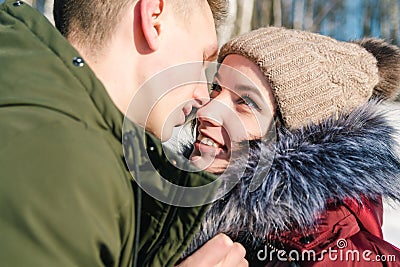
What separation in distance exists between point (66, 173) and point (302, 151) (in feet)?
2.25

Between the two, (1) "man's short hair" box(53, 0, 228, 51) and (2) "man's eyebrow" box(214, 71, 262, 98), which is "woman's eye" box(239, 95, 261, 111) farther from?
(1) "man's short hair" box(53, 0, 228, 51)

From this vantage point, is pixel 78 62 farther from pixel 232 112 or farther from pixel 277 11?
pixel 277 11

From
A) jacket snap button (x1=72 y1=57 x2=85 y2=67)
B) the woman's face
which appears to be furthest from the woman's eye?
jacket snap button (x1=72 y1=57 x2=85 y2=67)

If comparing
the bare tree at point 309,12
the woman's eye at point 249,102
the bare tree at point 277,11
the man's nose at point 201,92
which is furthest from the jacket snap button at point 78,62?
the bare tree at point 309,12

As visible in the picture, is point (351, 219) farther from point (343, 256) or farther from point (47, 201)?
point (47, 201)

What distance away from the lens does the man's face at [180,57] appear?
1.30 meters

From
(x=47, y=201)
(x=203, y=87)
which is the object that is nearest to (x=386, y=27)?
(x=203, y=87)

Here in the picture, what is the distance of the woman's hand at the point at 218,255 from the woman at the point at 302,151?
2.2 inches

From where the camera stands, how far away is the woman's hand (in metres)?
1.21

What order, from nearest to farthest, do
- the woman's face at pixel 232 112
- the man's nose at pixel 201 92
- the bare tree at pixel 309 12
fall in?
the man's nose at pixel 201 92 < the woman's face at pixel 232 112 < the bare tree at pixel 309 12

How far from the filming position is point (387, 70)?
1901 mm

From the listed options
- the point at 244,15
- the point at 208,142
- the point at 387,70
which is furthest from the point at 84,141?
the point at 244,15

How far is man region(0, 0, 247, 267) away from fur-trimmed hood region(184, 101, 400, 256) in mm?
78

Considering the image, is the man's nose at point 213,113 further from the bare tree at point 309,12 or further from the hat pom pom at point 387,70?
the bare tree at point 309,12
